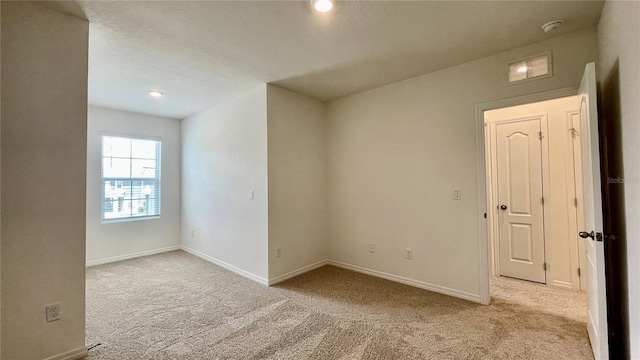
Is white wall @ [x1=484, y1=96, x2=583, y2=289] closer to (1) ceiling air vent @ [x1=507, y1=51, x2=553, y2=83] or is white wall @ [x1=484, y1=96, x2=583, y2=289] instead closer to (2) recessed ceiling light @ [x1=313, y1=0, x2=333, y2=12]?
(1) ceiling air vent @ [x1=507, y1=51, x2=553, y2=83]

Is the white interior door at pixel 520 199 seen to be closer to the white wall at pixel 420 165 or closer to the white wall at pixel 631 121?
the white wall at pixel 420 165

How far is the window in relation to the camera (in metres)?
4.43

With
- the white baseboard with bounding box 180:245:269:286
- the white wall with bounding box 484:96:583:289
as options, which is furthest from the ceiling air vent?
the white baseboard with bounding box 180:245:269:286

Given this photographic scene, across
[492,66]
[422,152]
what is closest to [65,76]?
[422,152]

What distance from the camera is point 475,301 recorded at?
2775 mm

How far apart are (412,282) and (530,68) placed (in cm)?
253

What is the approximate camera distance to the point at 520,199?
138 inches

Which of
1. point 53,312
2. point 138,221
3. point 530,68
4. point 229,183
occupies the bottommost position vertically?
point 53,312

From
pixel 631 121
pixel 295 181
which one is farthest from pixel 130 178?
pixel 631 121

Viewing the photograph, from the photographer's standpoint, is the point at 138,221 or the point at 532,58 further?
the point at 138,221

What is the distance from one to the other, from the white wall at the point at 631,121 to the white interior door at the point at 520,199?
188 centimetres

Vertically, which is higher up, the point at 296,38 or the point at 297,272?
the point at 296,38

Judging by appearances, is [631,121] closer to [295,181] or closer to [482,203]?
[482,203]

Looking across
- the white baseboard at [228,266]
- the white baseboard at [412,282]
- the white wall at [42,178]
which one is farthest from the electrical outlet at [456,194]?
the white wall at [42,178]
